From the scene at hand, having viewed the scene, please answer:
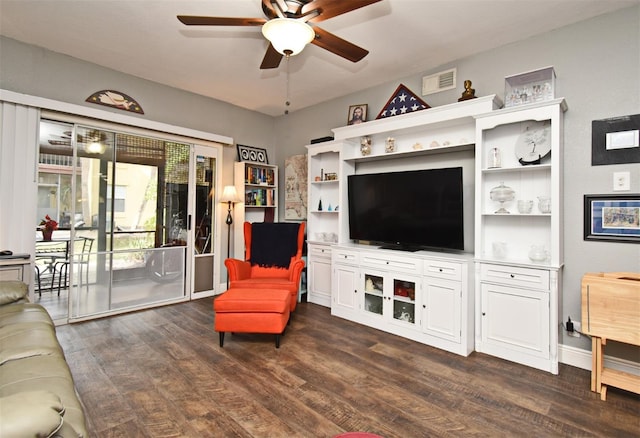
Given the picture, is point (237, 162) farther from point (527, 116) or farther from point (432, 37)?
point (527, 116)

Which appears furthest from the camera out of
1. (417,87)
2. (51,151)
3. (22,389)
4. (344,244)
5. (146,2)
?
(344,244)

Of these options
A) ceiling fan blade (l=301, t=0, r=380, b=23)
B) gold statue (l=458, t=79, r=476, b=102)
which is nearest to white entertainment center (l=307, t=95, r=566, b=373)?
gold statue (l=458, t=79, r=476, b=102)

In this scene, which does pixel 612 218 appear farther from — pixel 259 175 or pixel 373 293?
pixel 259 175

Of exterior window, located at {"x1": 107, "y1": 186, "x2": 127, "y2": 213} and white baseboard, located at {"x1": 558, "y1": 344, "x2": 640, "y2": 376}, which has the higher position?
exterior window, located at {"x1": 107, "y1": 186, "x2": 127, "y2": 213}

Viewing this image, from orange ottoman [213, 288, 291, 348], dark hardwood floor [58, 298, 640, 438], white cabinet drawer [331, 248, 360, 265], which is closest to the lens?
dark hardwood floor [58, 298, 640, 438]

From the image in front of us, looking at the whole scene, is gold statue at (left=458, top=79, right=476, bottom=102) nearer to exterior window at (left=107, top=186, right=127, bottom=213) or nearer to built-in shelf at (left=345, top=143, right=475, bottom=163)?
built-in shelf at (left=345, top=143, right=475, bottom=163)

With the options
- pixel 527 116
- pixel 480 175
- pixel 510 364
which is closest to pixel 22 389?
pixel 510 364

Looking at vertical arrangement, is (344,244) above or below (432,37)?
below

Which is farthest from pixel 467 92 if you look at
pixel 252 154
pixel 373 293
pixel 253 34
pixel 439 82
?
pixel 252 154

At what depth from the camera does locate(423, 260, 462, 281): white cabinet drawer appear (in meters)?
2.81

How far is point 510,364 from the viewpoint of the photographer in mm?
2576

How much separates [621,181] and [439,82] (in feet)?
6.02

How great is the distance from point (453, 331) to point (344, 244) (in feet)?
5.07

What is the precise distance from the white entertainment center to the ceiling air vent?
1.38 feet
